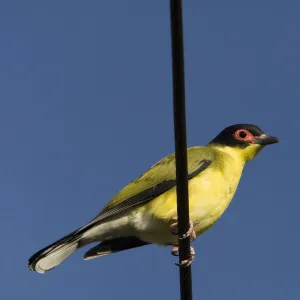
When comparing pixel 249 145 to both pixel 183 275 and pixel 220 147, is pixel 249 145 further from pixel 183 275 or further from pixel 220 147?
pixel 183 275

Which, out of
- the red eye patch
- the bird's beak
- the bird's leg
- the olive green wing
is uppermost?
the red eye patch

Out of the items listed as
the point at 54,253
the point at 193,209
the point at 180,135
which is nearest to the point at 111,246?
the point at 54,253

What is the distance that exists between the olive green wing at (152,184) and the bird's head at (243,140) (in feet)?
2.52

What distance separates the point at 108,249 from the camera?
744cm

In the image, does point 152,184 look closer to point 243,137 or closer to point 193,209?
point 193,209

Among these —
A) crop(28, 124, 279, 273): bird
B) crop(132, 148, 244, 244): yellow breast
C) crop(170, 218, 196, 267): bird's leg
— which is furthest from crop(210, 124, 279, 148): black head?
crop(170, 218, 196, 267): bird's leg

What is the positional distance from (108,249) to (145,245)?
0.43m

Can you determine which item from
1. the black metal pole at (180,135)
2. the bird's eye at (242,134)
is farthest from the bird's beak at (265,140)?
the black metal pole at (180,135)

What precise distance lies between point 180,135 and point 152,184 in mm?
3058

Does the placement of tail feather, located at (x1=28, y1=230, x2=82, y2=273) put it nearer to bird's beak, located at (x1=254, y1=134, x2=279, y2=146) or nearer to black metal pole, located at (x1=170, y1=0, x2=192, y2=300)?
black metal pole, located at (x1=170, y1=0, x2=192, y2=300)

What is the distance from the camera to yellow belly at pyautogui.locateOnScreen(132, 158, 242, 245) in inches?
278

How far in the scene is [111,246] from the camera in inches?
294

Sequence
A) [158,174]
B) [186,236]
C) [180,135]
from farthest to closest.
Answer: [158,174] → [186,236] → [180,135]

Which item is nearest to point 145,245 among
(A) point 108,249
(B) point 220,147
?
(A) point 108,249
